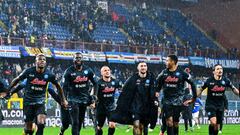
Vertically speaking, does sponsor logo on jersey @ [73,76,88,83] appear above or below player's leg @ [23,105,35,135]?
above

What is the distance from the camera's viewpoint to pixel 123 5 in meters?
58.8

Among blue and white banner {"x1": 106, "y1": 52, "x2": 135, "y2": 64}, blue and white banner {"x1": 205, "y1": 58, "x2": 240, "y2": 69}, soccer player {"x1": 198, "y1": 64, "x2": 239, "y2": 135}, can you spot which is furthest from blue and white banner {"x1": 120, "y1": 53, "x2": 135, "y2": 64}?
soccer player {"x1": 198, "y1": 64, "x2": 239, "y2": 135}

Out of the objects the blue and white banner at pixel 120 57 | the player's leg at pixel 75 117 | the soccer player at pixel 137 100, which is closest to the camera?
the soccer player at pixel 137 100

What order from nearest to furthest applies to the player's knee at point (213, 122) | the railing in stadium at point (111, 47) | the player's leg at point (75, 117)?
the player's leg at point (75, 117), the player's knee at point (213, 122), the railing in stadium at point (111, 47)

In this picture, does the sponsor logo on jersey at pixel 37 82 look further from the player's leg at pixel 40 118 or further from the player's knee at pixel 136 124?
the player's knee at pixel 136 124

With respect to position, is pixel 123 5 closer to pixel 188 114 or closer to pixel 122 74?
pixel 122 74

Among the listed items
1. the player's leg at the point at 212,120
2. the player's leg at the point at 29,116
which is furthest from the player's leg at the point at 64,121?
the player's leg at the point at 212,120

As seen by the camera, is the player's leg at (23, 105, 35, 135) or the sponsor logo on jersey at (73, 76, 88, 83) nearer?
the player's leg at (23, 105, 35, 135)

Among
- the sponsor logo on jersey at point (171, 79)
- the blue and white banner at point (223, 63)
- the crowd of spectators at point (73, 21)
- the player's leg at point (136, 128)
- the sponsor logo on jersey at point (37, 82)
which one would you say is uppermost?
the crowd of spectators at point (73, 21)

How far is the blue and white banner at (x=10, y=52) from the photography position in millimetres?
37219

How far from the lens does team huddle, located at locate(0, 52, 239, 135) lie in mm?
14148

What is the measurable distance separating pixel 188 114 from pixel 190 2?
39.6 m

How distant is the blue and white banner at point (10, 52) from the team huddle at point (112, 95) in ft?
69.0

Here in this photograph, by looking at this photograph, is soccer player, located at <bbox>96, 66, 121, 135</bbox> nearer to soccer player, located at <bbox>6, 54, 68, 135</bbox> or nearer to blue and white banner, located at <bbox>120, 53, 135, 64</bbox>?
soccer player, located at <bbox>6, 54, 68, 135</bbox>
